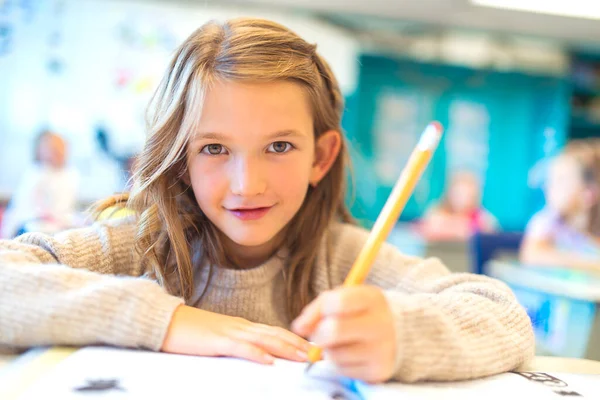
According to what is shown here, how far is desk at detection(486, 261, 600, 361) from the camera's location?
142 cm

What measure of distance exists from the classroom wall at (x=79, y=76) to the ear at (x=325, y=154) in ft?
9.63

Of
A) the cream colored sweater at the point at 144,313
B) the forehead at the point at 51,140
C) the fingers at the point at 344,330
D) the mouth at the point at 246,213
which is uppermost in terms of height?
the forehead at the point at 51,140

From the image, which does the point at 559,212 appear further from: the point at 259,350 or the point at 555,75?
the point at 555,75

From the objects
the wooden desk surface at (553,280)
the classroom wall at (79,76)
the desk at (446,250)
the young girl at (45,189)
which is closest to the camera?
the wooden desk surface at (553,280)

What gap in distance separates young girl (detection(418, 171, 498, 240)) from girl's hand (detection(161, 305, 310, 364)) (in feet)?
11.4

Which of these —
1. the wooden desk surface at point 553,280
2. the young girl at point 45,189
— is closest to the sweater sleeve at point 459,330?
the wooden desk surface at point 553,280

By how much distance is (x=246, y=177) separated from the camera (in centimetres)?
71

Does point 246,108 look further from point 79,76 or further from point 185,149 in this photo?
point 79,76

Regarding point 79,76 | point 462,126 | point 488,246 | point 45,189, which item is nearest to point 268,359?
point 488,246

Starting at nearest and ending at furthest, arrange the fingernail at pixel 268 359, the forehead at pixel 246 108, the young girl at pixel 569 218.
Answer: the fingernail at pixel 268 359 < the forehead at pixel 246 108 < the young girl at pixel 569 218

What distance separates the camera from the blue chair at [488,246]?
2.02 metres

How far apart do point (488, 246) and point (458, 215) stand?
2.33 m

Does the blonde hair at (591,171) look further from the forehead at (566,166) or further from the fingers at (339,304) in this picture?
the fingers at (339,304)

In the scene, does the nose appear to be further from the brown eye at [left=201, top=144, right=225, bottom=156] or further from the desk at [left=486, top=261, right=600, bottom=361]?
the desk at [left=486, top=261, right=600, bottom=361]
